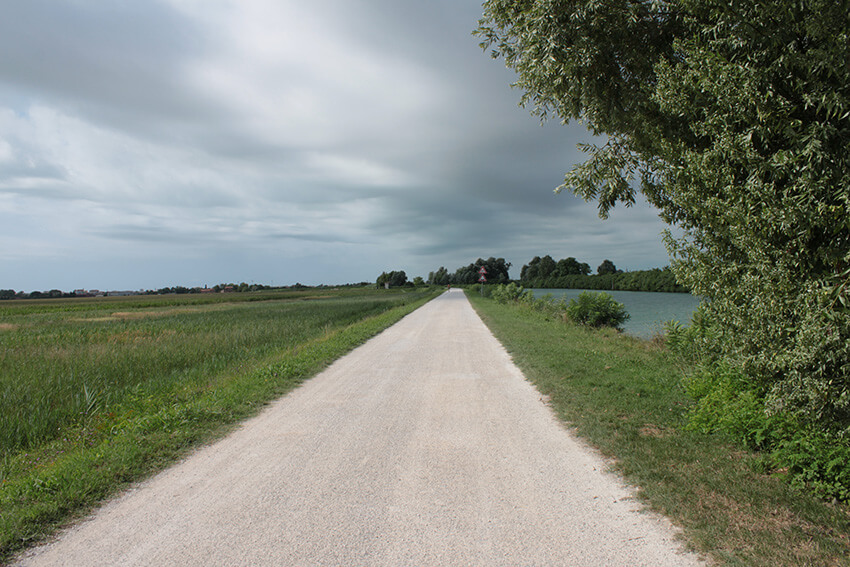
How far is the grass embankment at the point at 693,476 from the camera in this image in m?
2.70

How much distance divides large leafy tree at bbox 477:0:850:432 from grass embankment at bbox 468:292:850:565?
72cm

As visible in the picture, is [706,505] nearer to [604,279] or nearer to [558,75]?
[558,75]

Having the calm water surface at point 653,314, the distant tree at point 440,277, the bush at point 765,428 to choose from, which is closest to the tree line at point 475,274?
the distant tree at point 440,277

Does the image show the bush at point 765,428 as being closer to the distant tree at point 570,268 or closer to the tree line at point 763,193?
the tree line at point 763,193

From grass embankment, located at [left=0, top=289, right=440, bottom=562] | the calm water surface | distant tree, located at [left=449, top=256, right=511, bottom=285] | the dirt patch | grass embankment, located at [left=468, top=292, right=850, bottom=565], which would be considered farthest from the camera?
distant tree, located at [left=449, top=256, right=511, bottom=285]

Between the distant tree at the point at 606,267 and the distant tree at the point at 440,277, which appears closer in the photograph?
the distant tree at the point at 606,267

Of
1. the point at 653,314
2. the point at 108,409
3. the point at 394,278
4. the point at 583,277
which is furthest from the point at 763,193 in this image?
the point at 394,278

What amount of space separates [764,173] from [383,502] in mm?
4084

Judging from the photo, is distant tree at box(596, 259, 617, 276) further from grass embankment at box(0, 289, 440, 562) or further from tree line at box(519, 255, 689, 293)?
grass embankment at box(0, 289, 440, 562)

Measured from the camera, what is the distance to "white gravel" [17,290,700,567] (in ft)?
8.91

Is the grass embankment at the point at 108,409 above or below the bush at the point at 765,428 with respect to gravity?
below

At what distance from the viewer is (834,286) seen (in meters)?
3.03

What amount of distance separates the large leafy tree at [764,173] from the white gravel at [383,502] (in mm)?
1724

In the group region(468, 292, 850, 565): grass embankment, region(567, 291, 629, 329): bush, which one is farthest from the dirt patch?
region(567, 291, 629, 329): bush
